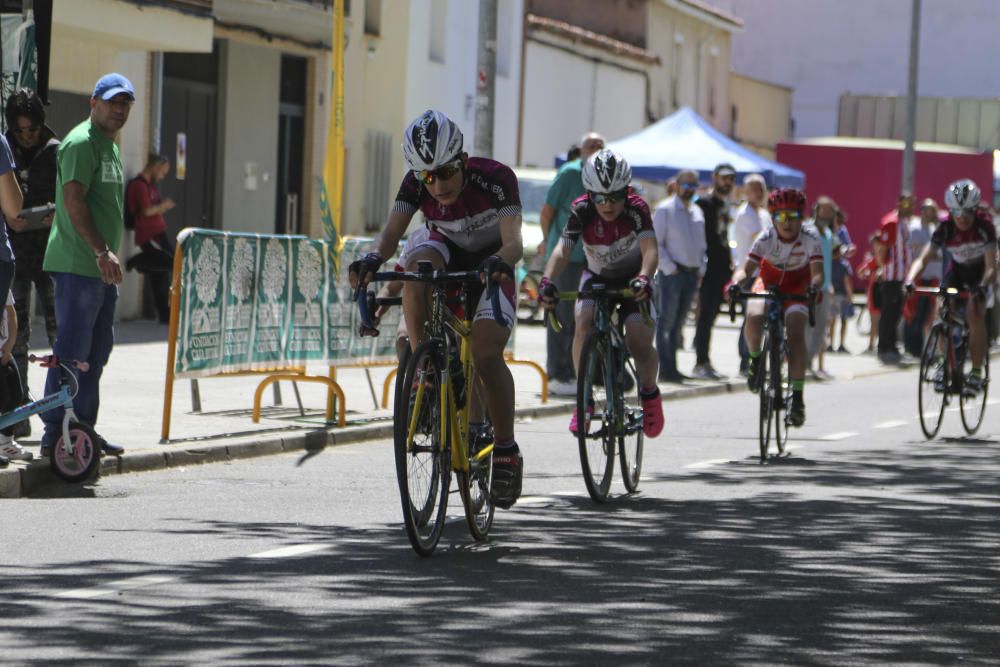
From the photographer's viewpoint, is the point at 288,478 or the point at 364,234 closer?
the point at 288,478

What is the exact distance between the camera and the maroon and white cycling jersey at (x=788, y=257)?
13.8 meters

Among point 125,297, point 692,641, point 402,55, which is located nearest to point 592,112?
point 402,55

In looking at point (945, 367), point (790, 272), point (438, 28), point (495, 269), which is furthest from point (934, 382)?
point (438, 28)

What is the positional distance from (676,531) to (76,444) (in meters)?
3.14

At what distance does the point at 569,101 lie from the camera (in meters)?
42.1

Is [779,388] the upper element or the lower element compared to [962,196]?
lower

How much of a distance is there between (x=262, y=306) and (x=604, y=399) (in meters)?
3.67

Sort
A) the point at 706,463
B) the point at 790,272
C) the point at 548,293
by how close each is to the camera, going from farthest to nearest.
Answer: the point at 790,272 → the point at 706,463 → the point at 548,293

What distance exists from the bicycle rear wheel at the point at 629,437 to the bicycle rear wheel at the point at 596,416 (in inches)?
3.8

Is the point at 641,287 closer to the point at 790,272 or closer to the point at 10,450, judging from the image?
the point at 10,450

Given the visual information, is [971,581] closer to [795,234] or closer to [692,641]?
[692,641]

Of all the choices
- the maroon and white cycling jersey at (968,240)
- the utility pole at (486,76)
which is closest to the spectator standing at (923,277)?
the utility pole at (486,76)

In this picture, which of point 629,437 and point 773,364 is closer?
point 629,437

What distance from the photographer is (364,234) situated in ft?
110
